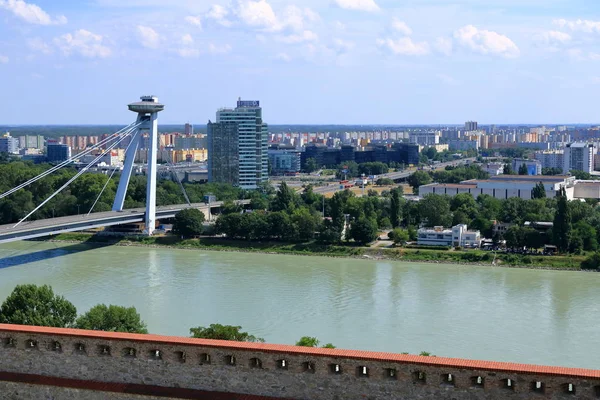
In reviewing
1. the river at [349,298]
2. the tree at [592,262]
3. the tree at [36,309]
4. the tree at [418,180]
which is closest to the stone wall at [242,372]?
the tree at [36,309]

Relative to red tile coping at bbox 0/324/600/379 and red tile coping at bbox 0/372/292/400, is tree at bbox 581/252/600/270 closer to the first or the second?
red tile coping at bbox 0/324/600/379

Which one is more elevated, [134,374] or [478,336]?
[134,374]

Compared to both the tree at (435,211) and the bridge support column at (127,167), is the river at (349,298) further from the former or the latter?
the tree at (435,211)

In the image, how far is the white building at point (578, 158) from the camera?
26.9 metres

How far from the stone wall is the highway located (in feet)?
24.9

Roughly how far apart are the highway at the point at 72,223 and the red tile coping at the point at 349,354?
7.65 meters

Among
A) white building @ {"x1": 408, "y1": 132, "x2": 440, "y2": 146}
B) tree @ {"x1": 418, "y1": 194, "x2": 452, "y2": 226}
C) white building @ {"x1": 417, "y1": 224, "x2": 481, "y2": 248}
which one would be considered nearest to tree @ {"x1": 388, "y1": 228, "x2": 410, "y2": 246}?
white building @ {"x1": 417, "y1": 224, "x2": 481, "y2": 248}

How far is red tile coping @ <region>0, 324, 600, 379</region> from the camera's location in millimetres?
2859

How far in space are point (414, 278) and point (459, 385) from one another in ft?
22.0

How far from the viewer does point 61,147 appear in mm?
32125

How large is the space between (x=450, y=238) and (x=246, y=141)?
979 cm

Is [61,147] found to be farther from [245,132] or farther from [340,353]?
[340,353]

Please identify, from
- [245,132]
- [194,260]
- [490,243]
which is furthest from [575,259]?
[245,132]

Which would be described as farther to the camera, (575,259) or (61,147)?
(61,147)
